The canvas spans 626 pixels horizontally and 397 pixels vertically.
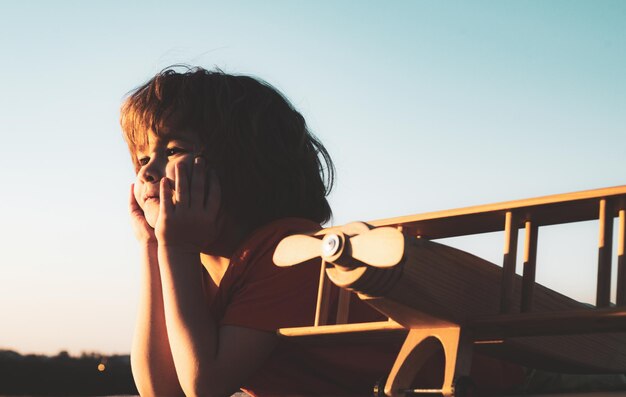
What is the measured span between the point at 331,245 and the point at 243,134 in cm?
133

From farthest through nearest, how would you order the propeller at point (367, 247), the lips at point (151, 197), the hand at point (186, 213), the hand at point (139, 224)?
the hand at point (139, 224) → the lips at point (151, 197) → the hand at point (186, 213) → the propeller at point (367, 247)

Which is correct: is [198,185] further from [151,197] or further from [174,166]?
[151,197]

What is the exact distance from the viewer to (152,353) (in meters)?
3.12

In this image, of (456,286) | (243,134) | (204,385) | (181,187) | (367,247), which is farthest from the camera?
(243,134)

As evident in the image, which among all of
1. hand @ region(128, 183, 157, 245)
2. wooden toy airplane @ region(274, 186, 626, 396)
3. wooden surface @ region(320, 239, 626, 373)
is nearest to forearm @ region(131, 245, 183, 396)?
hand @ region(128, 183, 157, 245)

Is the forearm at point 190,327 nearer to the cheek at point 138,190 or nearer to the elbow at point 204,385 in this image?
the elbow at point 204,385

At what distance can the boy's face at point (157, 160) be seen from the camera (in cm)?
305

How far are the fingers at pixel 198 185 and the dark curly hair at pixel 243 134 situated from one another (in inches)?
6.4

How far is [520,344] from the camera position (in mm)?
2428

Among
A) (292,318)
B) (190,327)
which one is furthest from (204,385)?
(292,318)

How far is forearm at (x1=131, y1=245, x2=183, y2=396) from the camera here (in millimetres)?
3111

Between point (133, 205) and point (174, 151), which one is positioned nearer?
point (174, 151)

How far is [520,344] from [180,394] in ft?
4.61

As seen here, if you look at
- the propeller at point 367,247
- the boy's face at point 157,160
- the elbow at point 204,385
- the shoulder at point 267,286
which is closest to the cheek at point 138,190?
the boy's face at point 157,160
